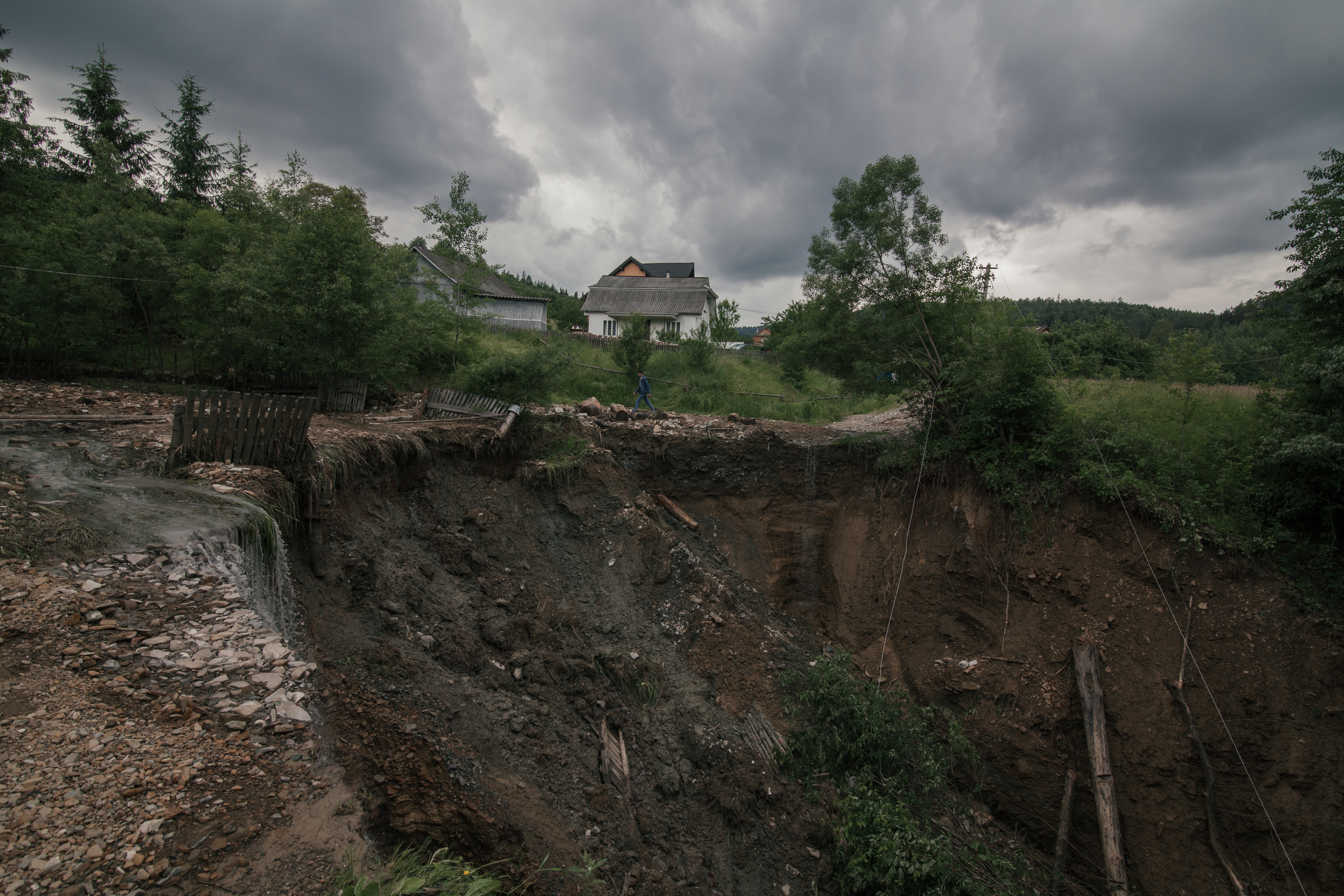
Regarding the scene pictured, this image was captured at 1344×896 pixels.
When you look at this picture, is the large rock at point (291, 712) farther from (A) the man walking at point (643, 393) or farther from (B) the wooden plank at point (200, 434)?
(A) the man walking at point (643, 393)

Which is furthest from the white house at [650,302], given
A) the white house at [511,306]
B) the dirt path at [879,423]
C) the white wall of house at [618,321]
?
the dirt path at [879,423]

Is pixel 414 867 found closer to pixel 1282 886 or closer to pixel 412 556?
pixel 412 556

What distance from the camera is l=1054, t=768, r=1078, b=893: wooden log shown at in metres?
7.80

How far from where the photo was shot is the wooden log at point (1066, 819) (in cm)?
780

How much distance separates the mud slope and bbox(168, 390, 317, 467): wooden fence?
100 centimetres

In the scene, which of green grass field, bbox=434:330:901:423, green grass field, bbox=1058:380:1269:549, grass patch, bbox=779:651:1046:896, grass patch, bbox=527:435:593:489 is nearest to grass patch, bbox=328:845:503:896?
grass patch, bbox=779:651:1046:896

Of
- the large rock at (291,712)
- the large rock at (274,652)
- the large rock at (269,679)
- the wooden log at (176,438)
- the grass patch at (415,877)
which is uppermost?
the wooden log at (176,438)

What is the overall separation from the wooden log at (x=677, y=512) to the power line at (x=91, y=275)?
38.3 feet

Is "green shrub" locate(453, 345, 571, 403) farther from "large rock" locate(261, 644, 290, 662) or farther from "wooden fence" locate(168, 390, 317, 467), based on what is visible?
"large rock" locate(261, 644, 290, 662)

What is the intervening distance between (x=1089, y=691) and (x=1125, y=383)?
7.83 metres

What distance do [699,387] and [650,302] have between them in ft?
50.2

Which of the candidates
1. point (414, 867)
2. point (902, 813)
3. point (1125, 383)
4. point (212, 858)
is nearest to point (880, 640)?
point (902, 813)

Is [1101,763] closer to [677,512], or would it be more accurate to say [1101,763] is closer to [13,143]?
[677,512]

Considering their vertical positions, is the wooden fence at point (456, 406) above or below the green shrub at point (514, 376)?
below
